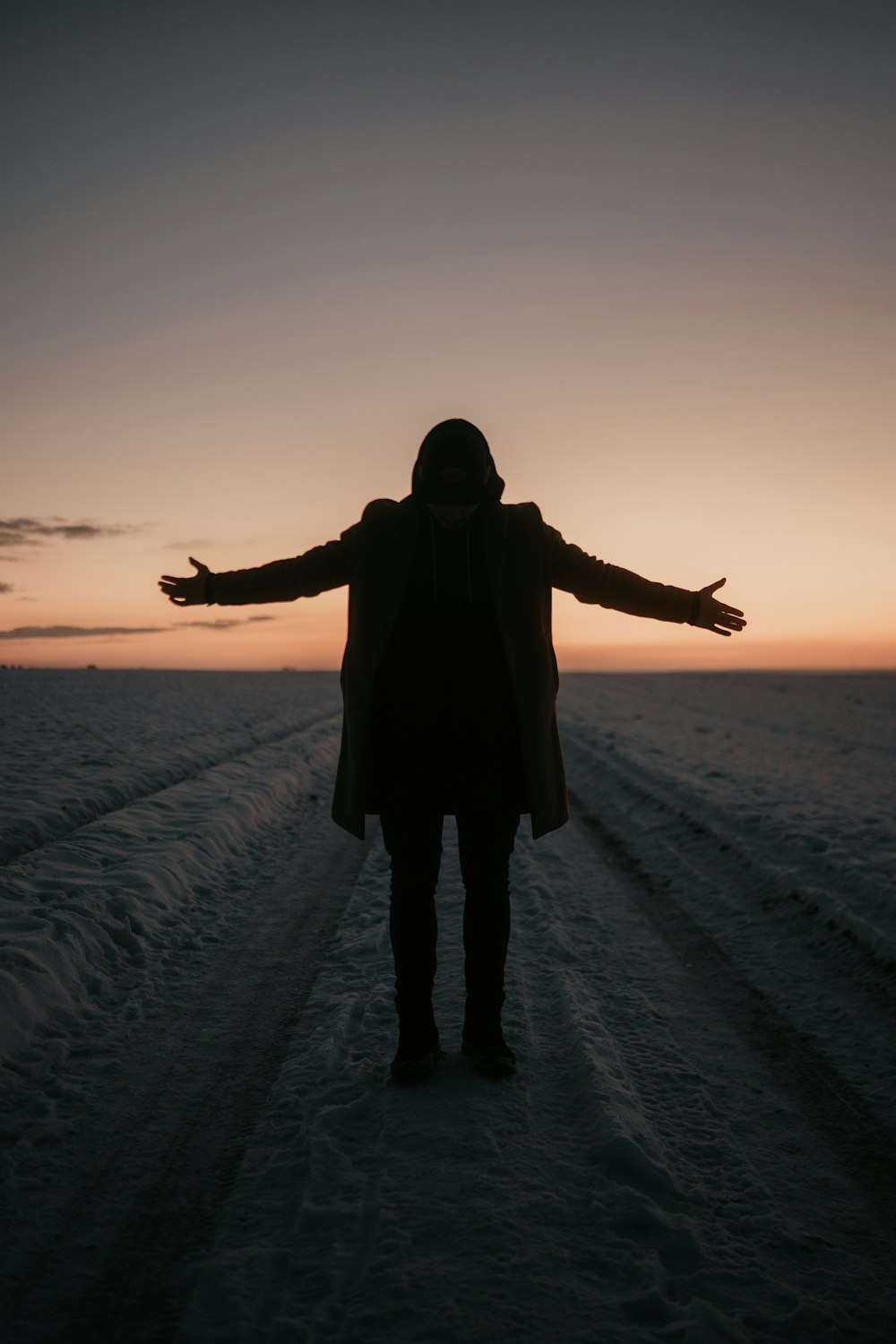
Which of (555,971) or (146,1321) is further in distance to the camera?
(555,971)

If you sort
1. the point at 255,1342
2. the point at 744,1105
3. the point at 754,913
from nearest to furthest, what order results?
the point at 255,1342 < the point at 744,1105 < the point at 754,913

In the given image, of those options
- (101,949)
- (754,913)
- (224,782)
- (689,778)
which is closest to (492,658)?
(101,949)

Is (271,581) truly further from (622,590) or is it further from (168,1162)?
(168,1162)

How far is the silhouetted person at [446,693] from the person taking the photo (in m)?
3.14

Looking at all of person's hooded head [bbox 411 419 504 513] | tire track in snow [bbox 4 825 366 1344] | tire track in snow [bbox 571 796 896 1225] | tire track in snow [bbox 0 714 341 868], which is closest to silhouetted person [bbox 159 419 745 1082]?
person's hooded head [bbox 411 419 504 513]

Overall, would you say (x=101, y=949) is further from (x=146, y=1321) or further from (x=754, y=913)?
(x=754, y=913)

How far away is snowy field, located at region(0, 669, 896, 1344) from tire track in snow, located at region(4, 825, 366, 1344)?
0.01 metres

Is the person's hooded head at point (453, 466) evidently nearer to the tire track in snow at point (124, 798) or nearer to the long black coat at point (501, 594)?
the long black coat at point (501, 594)

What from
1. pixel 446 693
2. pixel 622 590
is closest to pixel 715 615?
pixel 622 590

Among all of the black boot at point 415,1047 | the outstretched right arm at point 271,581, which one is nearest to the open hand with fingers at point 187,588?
the outstretched right arm at point 271,581

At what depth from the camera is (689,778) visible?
10922 millimetres

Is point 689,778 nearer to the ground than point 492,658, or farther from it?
nearer to the ground

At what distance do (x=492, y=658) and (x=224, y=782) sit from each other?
761 centimetres

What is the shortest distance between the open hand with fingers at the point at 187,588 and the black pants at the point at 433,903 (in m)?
1.21
